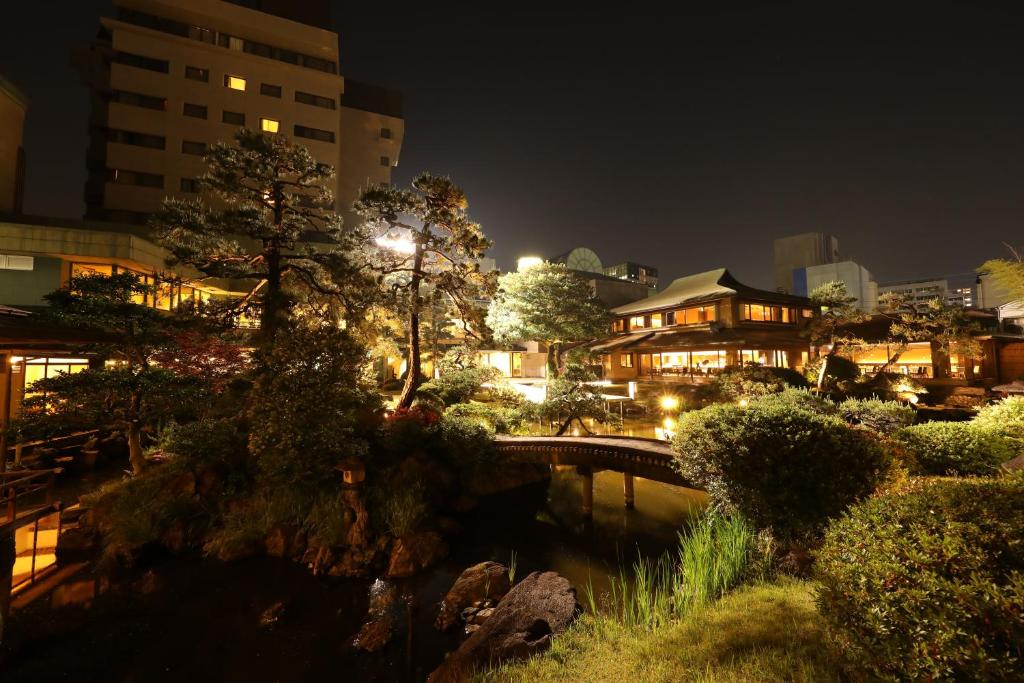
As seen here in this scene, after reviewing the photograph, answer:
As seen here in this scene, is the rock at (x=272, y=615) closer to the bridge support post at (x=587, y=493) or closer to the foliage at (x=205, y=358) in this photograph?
the foliage at (x=205, y=358)

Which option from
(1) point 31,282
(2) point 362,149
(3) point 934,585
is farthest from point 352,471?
(2) point 362,149

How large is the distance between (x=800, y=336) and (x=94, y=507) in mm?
30182

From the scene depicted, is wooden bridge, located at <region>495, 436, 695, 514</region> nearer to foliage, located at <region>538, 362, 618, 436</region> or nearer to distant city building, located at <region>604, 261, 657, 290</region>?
foliage, located at <region>538, 362, 618, 436</region>

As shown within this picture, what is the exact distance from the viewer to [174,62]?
31438 millimetres

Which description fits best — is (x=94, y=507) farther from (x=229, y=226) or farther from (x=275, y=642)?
(x=229, y=226)

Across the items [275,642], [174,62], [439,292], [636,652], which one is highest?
[174,62]

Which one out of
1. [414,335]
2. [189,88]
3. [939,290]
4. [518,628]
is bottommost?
[518,628]

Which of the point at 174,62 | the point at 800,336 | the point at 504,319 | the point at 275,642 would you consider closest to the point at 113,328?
the point at 275,642

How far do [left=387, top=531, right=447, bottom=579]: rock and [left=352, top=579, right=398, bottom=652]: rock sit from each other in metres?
0.41

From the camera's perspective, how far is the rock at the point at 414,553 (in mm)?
8891

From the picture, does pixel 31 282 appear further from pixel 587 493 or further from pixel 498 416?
pixel 587 493

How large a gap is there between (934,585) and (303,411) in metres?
10.2

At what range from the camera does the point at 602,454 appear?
1146 cm

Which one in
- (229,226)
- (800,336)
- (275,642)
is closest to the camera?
(275,642)
